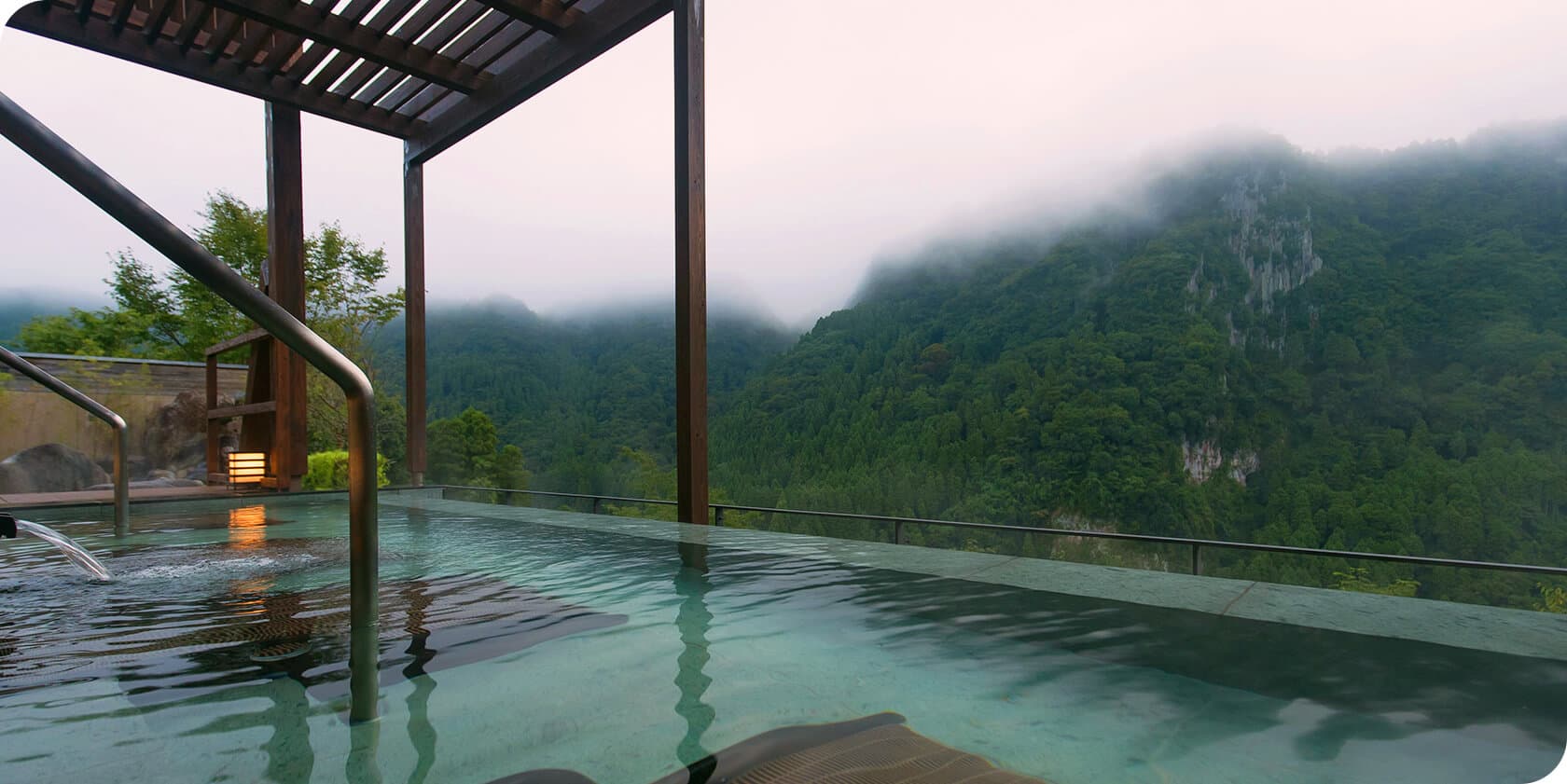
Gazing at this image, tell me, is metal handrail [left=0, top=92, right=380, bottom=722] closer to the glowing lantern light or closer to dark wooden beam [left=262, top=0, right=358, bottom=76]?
dark wooden beam [left=262, top=0, right=358, bottom=76]

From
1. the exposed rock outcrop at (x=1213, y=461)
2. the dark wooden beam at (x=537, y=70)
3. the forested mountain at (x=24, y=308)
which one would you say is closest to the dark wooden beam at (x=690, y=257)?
the dark wooden beam at (x=537, y=70)

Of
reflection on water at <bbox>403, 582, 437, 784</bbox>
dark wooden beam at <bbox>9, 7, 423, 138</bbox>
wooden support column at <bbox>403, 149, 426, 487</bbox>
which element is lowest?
reflection on water at <bbox>403, 582, 437, 784</bbox>

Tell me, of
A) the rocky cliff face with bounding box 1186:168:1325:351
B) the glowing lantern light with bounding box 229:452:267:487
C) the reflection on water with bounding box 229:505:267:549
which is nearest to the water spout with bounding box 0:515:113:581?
the reflection on water with bounding box 229:505:267:549

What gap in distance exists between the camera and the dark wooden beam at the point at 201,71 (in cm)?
487

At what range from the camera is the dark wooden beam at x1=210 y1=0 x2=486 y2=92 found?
4566 mm

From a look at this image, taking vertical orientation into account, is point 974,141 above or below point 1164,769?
above

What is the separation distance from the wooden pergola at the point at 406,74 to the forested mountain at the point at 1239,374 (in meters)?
19.6

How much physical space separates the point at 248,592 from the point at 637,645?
4.87 ft

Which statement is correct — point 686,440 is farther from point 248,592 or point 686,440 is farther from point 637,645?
point 637,645

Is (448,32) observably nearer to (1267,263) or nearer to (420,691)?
(420,691)

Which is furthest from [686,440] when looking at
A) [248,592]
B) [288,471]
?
[288,471]

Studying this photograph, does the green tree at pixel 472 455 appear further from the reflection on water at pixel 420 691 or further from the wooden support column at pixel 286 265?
the reflection on water at pixel 420 691

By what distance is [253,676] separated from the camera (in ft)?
5.01

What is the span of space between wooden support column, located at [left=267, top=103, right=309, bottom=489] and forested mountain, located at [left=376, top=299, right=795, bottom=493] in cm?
2027
